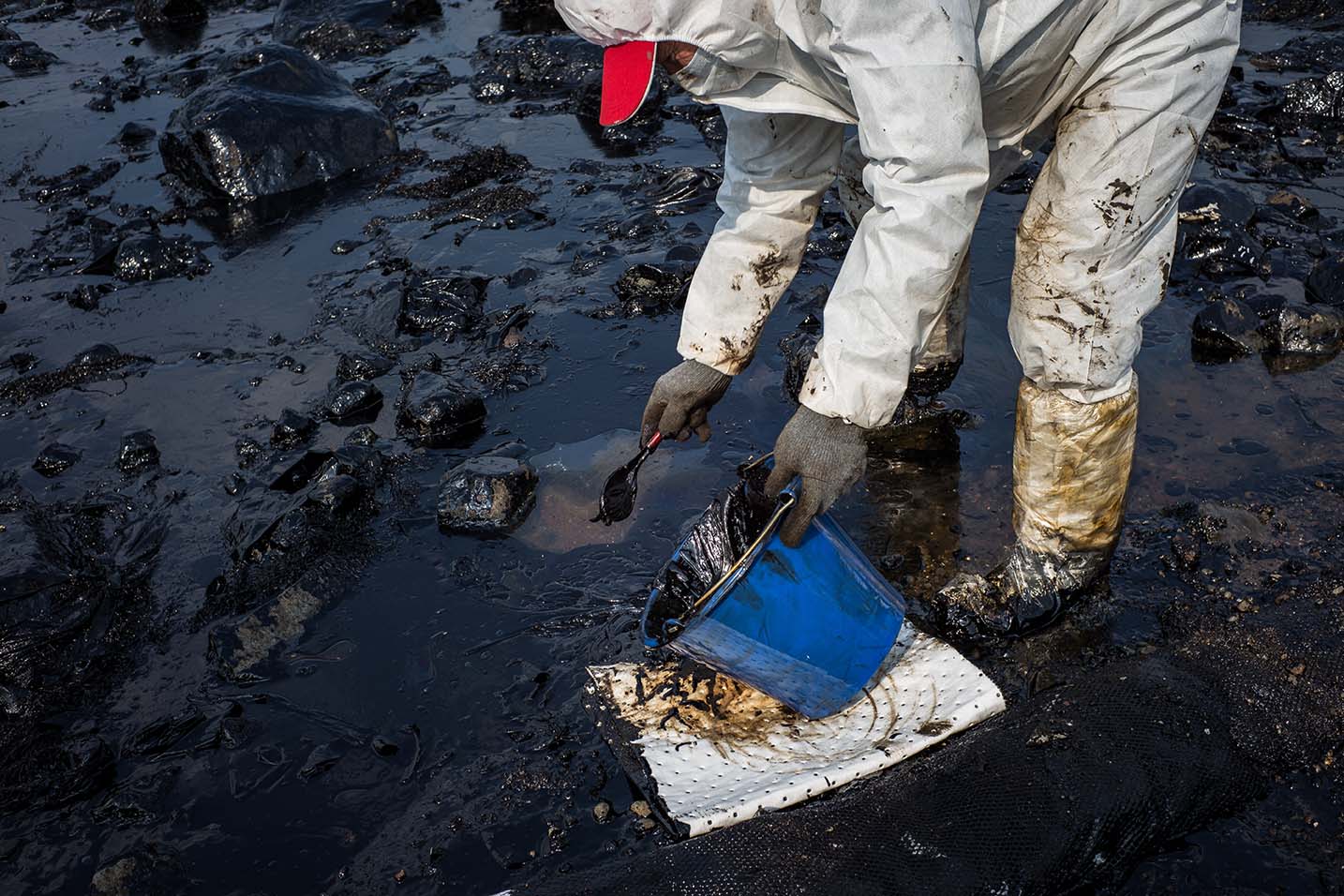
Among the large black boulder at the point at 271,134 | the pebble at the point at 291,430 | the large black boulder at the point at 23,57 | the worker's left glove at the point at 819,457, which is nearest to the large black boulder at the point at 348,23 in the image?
the large black boulder at the point at 23,57

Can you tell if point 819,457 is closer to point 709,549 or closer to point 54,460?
point 709,549

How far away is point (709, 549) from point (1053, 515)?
0.90 m

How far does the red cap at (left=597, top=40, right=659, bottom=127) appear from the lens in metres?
2.11

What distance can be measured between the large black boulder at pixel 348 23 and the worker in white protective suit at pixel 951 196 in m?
5.95

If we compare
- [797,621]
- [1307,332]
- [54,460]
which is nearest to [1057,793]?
[797,621]

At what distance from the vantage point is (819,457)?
7.25ft

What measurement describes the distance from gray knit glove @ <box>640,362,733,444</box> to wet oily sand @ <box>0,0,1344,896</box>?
253mm

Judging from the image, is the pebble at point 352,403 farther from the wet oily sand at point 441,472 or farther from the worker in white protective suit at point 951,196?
the worker in white protective suit at point 951,196

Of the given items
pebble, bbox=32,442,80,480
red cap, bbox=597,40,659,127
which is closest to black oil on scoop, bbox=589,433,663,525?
red cap, bbox=597,40,659,127

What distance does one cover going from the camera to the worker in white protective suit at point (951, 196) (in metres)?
2.05

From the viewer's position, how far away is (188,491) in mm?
3586

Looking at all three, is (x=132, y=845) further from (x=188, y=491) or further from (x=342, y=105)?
(x=342, y=105)

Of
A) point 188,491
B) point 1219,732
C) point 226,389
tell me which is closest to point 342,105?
point 226,389

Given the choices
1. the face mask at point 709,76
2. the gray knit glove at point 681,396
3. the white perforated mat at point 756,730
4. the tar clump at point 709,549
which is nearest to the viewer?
the face mask at point 709,76
